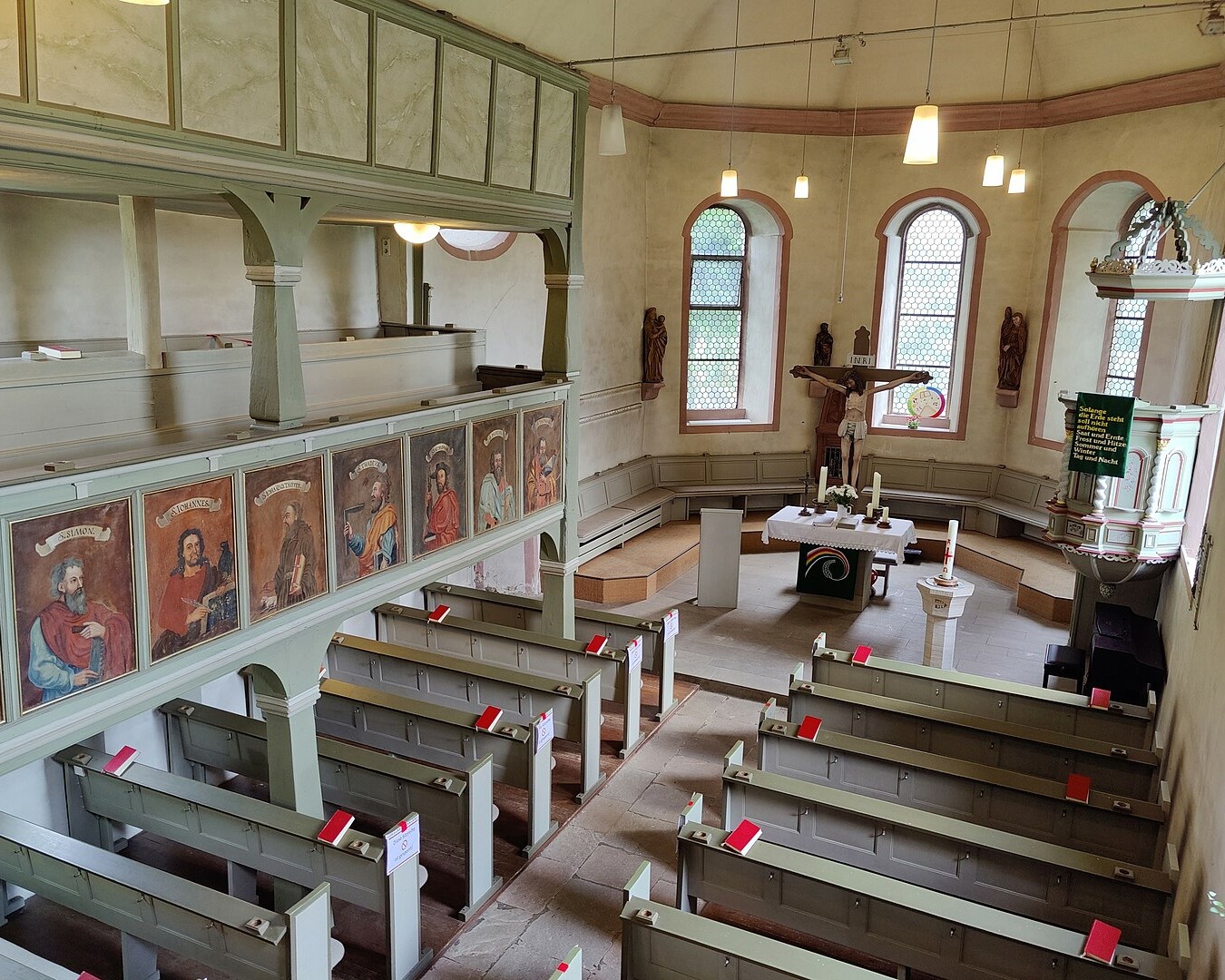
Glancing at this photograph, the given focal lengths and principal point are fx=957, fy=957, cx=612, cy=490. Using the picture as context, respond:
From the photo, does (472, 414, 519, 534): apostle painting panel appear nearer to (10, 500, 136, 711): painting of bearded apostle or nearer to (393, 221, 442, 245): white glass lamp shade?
(393, 221, 442, 245): white glass lamp shade

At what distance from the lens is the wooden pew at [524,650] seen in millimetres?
9562

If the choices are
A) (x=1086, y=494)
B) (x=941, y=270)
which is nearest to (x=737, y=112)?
(x=941, y=270)

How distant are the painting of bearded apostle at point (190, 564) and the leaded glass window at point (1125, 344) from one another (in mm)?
13278

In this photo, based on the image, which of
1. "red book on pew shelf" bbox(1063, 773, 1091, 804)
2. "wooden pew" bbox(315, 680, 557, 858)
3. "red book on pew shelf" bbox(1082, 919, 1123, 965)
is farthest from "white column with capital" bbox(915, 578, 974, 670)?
"red book on pew shelf" bbox(1082, 919, 1123, 965)

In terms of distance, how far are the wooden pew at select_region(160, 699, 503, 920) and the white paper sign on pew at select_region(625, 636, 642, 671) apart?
93.5 inches

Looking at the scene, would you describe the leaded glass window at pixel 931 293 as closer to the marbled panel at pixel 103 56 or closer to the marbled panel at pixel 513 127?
the marbled panel at pixel 513 127

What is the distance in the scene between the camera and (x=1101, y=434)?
369 inches

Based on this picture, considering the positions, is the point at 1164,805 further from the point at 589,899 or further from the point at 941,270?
the point at 941,270

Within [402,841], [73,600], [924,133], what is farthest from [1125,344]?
[73,600]

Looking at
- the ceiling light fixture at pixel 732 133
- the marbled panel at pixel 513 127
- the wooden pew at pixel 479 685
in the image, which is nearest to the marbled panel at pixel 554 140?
the marbled panel at pixel 513 127

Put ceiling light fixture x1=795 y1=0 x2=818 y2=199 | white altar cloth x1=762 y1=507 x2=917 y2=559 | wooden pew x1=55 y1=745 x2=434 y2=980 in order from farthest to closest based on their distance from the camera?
ceiling light fixture x1=795 y1=0 x2=818 y2=199 < white altar cloth x1=762 y1=507 x2=917 y2=559 < wooden pew x1=55 y1=745 x2=434 y2=980

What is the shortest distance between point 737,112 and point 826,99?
1.58 m

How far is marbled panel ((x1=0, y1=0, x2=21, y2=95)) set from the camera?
4664 millimetres

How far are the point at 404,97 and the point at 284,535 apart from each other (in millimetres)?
3472
